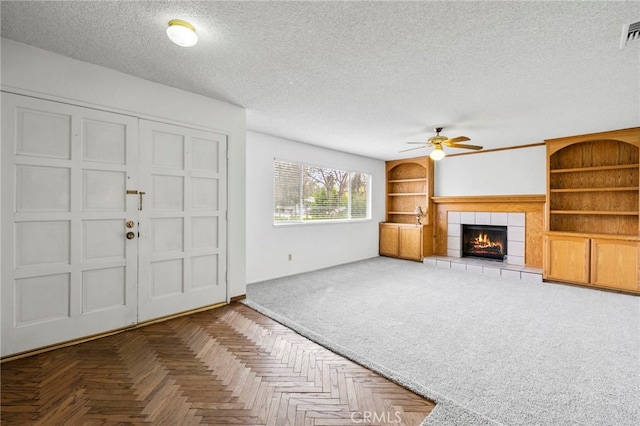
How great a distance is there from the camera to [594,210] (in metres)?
4.80

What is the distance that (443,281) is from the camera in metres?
4.82

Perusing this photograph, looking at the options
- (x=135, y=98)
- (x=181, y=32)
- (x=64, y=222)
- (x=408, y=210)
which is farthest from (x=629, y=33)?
(x=408, y=210)

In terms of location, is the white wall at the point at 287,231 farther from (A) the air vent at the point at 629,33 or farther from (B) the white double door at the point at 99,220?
(A) the air vent at the point at 629,33

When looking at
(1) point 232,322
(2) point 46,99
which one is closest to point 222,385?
(1) point 232,322

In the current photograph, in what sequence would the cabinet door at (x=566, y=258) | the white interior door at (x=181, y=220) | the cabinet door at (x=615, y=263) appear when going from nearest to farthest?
the white interior door at (x=181, y=220) < the cabinet door at (x=615, y=263) < the cabinet door at (x=566, y=258)

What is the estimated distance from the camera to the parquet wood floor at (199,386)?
5.58ft

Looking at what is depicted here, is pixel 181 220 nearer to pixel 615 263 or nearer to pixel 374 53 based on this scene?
pixel 374 53

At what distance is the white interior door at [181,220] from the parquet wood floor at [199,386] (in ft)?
1.73

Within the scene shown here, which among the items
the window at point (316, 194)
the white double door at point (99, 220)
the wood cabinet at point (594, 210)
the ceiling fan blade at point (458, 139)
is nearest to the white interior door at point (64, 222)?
the white double door at point (99, 220)

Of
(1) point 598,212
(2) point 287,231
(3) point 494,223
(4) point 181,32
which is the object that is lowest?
(2) point 287,231

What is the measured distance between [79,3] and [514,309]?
4.87 m

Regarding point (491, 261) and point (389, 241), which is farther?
point (389, 241)

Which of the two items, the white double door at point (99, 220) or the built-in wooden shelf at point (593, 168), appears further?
the built-in wooden shelf at point (593, 168)

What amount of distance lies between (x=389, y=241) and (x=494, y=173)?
104 inches
